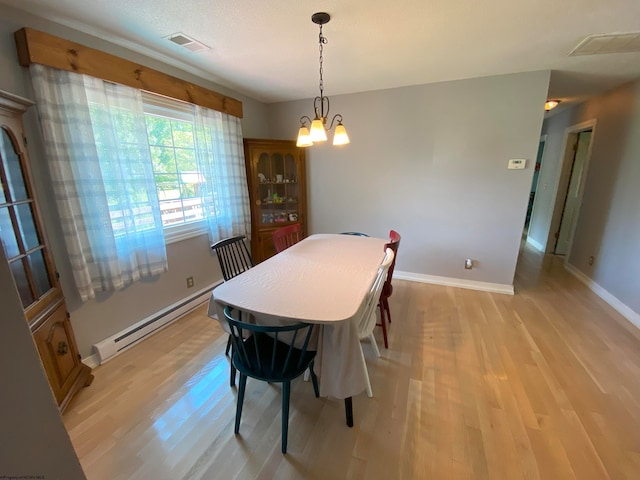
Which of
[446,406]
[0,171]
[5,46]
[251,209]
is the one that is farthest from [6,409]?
[251,209]

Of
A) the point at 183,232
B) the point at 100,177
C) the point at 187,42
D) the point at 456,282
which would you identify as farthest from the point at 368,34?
the point at 456,282

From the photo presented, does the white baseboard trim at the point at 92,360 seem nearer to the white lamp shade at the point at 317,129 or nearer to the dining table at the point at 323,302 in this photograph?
the dining table at the point at 323,302

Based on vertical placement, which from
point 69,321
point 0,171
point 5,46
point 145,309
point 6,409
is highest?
point 5,46

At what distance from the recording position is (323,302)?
58.2 inches

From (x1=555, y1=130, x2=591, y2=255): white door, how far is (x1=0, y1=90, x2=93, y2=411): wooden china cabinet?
581 centimetres

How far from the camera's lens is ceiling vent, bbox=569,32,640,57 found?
6.20ft

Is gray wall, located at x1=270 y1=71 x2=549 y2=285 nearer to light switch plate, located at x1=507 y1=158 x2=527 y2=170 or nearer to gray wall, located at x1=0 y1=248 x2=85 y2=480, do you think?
light switch plate, located at x1=507 y1=158 x2=527 y2=170

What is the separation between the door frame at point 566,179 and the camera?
148 inches

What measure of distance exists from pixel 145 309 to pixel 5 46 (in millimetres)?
1988

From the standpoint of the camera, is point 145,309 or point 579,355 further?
point 145,309

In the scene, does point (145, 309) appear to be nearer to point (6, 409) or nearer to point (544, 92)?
point (6, 409)

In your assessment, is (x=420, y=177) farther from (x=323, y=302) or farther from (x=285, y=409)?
(x=285, y=409)

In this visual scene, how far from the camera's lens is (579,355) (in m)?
2.12

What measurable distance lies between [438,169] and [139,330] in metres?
3.53
